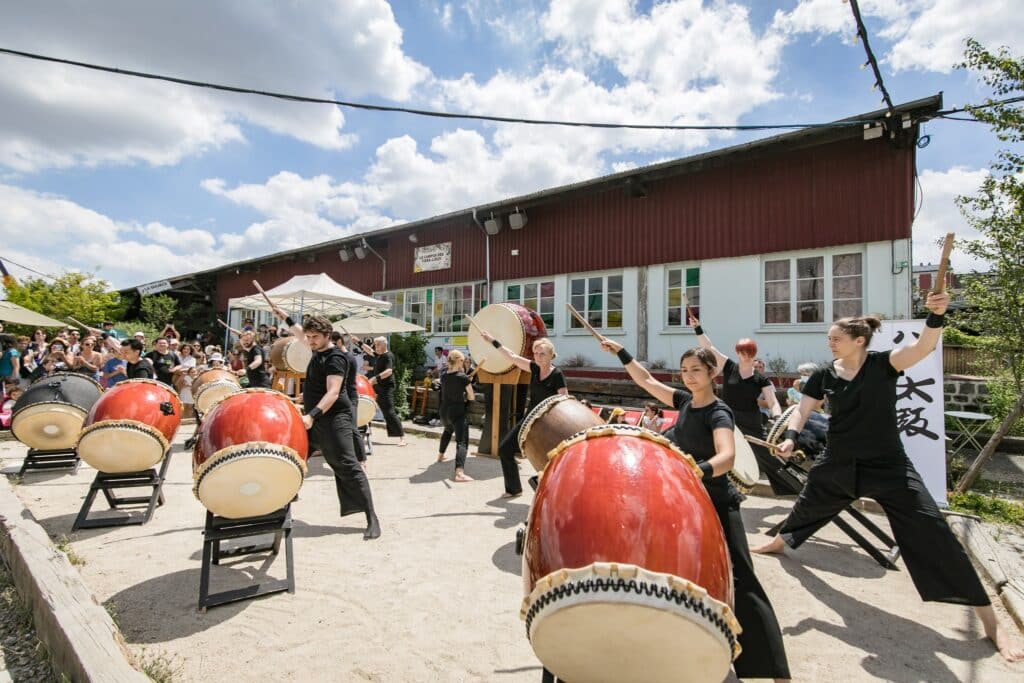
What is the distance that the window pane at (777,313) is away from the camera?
9.91 metres

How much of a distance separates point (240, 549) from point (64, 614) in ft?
3.95

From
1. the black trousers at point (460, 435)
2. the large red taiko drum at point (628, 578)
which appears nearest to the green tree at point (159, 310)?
the black trousers at point (460, 435)

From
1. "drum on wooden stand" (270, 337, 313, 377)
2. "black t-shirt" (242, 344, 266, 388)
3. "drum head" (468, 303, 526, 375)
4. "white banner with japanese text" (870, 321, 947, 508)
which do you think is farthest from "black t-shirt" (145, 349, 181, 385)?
"white banner with japanese text" (870, 321, 947, 508)

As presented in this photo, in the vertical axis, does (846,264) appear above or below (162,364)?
above

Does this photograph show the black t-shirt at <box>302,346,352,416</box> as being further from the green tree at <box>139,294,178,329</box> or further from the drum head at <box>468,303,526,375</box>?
the green tree at <box>139,294,178,329</box>

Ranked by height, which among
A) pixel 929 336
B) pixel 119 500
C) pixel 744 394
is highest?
pixel 929 336

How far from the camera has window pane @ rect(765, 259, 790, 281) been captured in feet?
32.7

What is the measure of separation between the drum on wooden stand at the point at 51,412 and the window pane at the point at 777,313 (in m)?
10.7

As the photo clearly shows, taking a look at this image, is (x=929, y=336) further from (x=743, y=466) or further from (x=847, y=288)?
(x=847, y=288)

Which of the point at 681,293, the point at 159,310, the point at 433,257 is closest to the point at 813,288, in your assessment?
the point at 681,293

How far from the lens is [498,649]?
2.68m

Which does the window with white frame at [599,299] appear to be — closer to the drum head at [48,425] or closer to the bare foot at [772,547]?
the bare foot at [772,547]

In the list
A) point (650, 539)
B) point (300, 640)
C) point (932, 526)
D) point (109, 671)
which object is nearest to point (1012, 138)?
point (932, 526)

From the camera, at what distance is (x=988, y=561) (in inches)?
149
